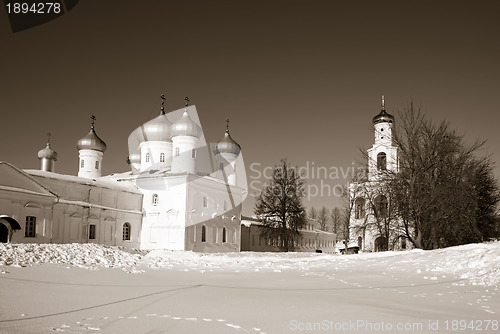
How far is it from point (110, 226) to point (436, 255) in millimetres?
24572

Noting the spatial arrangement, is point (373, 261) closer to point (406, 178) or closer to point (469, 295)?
point (406, 178)

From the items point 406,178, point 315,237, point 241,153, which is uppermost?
point 241,153

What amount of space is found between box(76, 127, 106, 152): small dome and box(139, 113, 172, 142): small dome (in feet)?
13.5

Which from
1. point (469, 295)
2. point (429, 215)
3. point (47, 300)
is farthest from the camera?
point (429, 215)

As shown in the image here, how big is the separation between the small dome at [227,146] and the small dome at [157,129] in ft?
20.4

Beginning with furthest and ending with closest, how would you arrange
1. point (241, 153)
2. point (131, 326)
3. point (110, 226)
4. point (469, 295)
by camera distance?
point (241, 153)
point (110, 226)
point (469, 295)
point (131, 326)

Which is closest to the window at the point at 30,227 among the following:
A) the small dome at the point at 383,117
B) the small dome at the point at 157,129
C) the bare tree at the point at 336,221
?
the small dome at the point at 157,129

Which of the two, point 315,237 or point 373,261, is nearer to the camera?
point 373,261

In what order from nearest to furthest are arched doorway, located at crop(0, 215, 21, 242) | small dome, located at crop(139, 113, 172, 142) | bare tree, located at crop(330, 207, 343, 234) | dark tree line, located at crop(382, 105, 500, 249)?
dark tree line, located at crop(382, 105, 500, 249), arched doorway, located at crop(0, 215, 21, 242), small dome, located at crop(139, 113, 172, 142), bare tree, located at crop(330, 207, 343, 234)

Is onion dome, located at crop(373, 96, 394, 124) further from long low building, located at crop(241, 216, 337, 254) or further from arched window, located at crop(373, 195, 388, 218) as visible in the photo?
arched window, located at crop(373, 195, 388, 218)

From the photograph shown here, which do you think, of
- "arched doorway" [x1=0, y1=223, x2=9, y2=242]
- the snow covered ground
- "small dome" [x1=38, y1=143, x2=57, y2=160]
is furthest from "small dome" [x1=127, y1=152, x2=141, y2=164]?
the snow covered ground

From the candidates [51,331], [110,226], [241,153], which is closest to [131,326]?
[51,331]

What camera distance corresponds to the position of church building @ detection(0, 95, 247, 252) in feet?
88.0

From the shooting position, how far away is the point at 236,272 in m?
14.7
